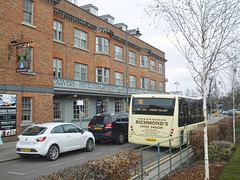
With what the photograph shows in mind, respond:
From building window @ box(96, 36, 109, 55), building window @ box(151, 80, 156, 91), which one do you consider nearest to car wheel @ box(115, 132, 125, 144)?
building window @ box(96, 36, 109, 55)

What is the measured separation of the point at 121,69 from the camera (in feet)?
98.0

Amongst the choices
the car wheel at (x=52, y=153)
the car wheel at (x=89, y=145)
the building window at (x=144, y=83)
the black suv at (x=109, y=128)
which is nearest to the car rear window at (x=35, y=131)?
the car wheel at (x=52, y=153)

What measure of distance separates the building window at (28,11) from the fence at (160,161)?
13.4 m

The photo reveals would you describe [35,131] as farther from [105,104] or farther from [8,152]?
[105,104]

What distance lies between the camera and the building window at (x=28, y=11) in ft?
53.0

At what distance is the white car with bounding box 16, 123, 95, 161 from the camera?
9.18 m

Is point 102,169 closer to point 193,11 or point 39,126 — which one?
point 193,11

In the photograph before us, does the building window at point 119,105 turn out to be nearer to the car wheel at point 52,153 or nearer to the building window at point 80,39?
the building window at point 80,39

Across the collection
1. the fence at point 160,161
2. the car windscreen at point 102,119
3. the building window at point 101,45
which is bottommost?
the fence at point 160,161

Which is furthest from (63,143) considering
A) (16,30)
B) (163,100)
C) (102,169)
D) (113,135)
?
(16,30)

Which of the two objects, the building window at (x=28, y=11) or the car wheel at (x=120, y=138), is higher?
the building window at (x=28, y=11)

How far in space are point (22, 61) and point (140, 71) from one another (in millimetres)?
22861

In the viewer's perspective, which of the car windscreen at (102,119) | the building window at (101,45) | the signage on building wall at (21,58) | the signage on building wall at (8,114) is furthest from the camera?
the building window at (101,45)

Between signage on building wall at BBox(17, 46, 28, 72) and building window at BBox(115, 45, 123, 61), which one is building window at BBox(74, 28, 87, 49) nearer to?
building window at BBox(115, 45, 123, 61)
